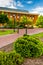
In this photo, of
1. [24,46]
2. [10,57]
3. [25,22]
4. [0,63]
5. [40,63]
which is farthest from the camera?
[25,22]

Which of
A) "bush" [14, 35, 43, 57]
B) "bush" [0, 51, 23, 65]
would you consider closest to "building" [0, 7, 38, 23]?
"bush" [14, 35, 43, 57]

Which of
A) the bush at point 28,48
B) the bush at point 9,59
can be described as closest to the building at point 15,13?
the bush at point 28,48

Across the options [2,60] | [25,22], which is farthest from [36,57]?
[25,22]

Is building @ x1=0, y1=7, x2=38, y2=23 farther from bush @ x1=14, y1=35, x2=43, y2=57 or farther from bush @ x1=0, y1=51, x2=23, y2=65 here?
bush @ x1=0, y1=51, x2=23, y2=65

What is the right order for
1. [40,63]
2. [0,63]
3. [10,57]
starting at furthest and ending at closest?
[40,63] → [10,57] → [0,63]

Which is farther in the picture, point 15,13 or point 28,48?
point 15,13

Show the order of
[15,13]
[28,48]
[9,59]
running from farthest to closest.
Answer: [15,13] < [28,48] < [9,59]

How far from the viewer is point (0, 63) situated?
5.89m

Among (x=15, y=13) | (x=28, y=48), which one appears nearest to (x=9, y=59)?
(x=28, y=48)

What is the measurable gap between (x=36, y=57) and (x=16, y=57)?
5.47 feet

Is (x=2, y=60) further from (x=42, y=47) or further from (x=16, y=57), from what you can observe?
(x=42, y=47)

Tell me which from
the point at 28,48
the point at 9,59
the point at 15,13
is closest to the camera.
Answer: the point at 9,59

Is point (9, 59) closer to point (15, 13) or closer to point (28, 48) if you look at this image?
point (28, 48)

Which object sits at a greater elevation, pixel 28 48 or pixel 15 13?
pixel 15 13
